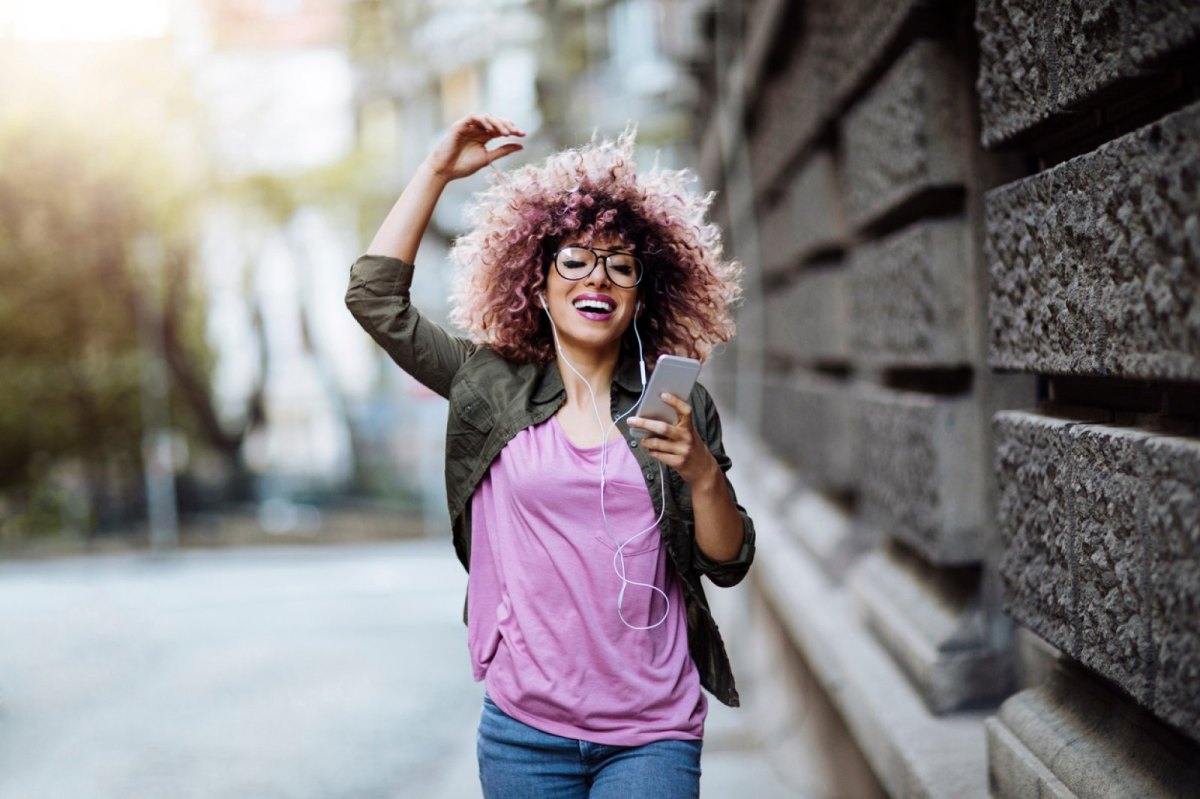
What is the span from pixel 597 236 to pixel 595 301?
0.12m

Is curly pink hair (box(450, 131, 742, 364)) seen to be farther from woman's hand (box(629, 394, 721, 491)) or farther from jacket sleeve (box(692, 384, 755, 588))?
woman's hand (box(629, 394, 721, 491))

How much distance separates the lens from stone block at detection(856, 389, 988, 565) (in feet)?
11.6

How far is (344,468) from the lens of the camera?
75.4 ft

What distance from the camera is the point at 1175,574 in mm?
1933

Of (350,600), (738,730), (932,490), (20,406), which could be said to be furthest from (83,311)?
(932,490)

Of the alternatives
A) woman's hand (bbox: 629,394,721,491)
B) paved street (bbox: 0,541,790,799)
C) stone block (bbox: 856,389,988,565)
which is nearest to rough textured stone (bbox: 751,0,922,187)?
stone block (bbox: 856,389,988,565)

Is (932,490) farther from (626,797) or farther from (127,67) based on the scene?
(127,67)

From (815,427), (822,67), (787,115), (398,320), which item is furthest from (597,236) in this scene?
(787,115)

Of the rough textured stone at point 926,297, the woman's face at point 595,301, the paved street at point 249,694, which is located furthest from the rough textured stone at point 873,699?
the woman's face at point 595,301

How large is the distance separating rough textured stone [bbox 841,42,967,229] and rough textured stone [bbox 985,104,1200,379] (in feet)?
2.03

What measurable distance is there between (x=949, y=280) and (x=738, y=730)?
317 centimetres

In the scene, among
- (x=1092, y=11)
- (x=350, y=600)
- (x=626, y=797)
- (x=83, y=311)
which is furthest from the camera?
(x=83, y=311)

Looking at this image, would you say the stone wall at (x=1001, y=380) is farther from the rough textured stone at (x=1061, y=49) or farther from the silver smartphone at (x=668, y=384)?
the silver smartphone at (x=668, y=384)

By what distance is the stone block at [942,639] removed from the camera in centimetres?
346
